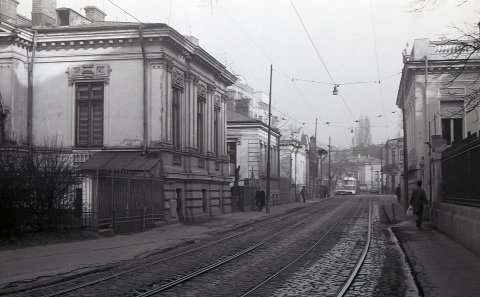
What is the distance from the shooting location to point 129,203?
778 inches

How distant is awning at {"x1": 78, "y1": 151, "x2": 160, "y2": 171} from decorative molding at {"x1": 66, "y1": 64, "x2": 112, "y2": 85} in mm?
3453

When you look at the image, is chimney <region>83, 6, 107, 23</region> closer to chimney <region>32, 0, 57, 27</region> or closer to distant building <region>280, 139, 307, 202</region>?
chimney <region>32, 0, 57, 27</region>

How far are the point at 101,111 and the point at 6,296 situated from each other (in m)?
17.6

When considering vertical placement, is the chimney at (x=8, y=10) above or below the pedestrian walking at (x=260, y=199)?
above

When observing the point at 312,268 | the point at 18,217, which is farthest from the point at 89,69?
the point at 312,268

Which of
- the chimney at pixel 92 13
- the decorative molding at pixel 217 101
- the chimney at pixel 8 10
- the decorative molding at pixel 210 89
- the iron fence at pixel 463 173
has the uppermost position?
the chimney at pixel 92 13

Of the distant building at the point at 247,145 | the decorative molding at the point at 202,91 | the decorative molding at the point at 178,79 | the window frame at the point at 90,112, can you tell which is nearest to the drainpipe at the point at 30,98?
the window frame at the point at 90,112

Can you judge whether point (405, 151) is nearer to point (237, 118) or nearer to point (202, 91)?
point (202, 91)

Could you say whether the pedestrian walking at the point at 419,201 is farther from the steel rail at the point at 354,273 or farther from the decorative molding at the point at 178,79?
the decorative molding at the point at 178,79

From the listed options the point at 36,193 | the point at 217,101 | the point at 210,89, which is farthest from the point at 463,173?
the point at 217,101

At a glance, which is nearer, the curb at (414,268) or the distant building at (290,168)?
→ the curb at (414,268)

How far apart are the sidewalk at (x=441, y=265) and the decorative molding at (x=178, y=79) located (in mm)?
12791

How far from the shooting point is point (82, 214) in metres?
17.6

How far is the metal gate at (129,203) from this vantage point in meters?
18.1
